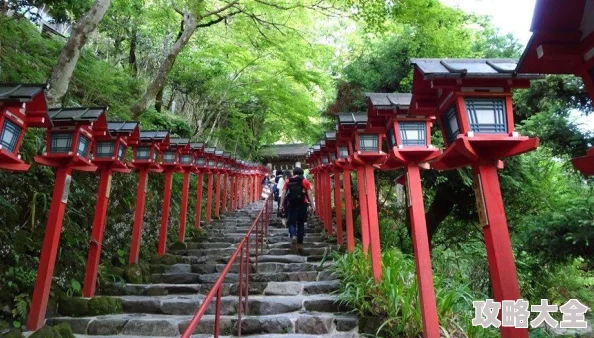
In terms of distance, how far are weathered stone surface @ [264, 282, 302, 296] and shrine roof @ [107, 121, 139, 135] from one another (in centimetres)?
361

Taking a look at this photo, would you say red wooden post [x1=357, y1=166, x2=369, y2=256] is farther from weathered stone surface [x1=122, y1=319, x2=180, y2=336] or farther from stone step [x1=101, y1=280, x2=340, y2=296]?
weathered stone surface [x1=122, y1=319, x2=180, y2=336]

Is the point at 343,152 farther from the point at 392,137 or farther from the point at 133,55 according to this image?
the point at 133,55

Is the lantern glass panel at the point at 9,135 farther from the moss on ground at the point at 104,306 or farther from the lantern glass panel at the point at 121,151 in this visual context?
the moss on ground at the point at 104,306

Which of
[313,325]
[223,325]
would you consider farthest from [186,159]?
[313,325]

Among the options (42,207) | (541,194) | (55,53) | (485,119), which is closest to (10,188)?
(42,207)

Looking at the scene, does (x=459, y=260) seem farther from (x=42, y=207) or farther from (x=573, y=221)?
(x=42, y=207)

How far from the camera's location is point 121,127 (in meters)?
6.23

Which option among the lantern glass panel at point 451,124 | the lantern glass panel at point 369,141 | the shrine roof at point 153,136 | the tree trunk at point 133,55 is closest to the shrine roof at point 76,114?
the shrine roof at point 153,136

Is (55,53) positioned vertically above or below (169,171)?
above

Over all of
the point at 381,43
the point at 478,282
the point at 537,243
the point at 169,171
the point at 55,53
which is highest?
the point at 381,43

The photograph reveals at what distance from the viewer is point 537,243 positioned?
6359 millimetres

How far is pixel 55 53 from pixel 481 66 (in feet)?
32.2

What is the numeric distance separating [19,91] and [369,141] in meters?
4.99

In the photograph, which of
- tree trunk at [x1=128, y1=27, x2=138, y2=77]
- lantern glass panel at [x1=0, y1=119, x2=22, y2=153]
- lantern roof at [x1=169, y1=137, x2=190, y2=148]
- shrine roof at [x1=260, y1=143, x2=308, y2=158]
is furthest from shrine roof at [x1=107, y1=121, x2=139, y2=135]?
shrine roof at [x1=260, y1=143, x2=308, y2=158]
